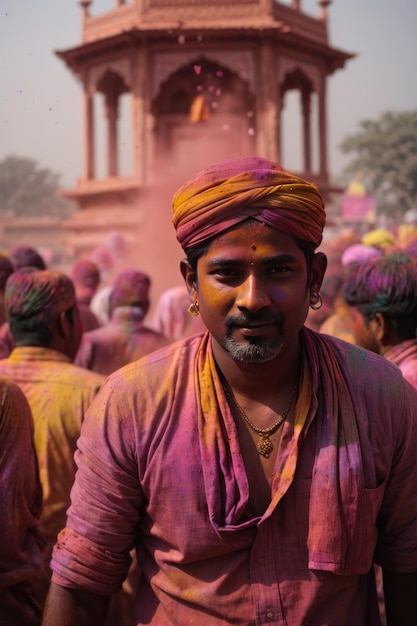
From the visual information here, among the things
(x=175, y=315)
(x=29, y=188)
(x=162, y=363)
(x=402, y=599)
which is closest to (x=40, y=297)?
(x=162, y=363)

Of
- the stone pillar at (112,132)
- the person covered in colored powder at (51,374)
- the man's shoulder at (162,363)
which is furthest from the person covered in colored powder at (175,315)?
the stone pillar at (112,132)

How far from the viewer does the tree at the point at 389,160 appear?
42500 millimetres

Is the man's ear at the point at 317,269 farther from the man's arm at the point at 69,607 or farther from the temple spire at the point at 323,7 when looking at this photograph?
the temple spire at the point at 323,7

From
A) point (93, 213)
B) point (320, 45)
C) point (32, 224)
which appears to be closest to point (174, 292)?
point (93, 213)

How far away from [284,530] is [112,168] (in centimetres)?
1914

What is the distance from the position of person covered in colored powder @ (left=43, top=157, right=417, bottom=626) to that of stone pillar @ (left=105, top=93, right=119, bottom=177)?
18748 mm

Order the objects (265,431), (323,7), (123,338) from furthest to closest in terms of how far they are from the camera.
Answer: (323,7), (123,338), (265,431)

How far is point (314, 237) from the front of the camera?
166cm

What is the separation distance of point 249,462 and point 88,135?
18342 millimetres

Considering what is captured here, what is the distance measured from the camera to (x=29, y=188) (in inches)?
2482

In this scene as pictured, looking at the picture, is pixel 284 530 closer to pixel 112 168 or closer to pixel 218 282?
pixel 218 282

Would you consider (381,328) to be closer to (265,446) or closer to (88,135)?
(265,446)

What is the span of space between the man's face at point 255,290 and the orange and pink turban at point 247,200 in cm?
3

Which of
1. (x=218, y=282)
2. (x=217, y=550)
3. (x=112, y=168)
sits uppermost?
(x=112, y=168)
